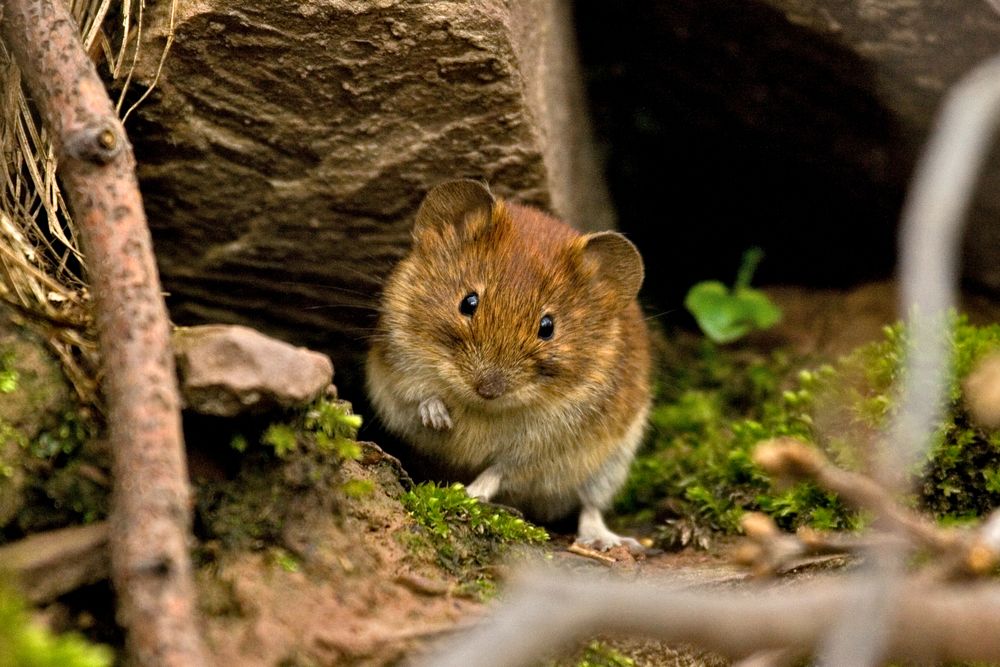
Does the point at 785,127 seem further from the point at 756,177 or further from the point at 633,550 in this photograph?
the point at 633,550

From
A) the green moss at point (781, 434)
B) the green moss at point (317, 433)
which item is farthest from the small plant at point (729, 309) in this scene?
the green moss at point (317, 433)

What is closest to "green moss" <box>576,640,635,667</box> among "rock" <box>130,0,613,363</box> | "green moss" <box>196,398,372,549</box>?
"green moss" <box>196,398,372,549</box>

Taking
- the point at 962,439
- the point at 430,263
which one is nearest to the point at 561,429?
the point at 430,263

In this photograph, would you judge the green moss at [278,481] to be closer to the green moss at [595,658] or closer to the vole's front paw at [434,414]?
the green moss at [595,658]

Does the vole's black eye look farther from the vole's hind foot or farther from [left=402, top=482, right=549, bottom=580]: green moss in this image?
the vole's hind foot

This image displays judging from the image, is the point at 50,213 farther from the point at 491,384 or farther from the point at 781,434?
the point at 781,434

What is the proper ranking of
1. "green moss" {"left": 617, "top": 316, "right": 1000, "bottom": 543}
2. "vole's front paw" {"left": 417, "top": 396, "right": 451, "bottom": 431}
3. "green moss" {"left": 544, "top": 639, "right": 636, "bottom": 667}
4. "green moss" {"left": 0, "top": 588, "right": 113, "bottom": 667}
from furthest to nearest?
"vole's front paw" {"left": 417, "top": 396, "right": 451, "bottom": 431}
"green moss" {"left": 617, "top": 316, "right": 1000, "bottom": 543}
"green moss" {"left": 544, "top": 639, "right": 636, "bottom": 667}
"green moss" {"left": 0, "top": 588, "right": 113, "bottom": 667}
